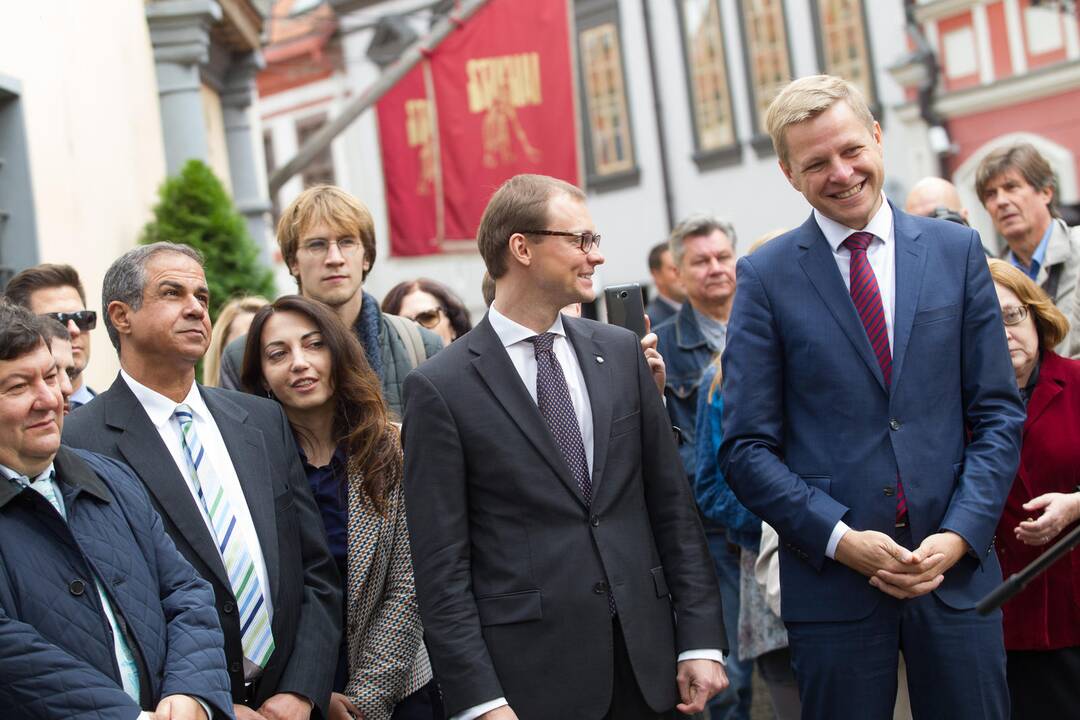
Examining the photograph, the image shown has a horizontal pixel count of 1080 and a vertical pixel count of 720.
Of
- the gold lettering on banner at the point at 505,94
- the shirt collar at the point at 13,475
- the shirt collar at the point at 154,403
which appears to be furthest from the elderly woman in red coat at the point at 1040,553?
the gold lettering on banner at the point at 505,94

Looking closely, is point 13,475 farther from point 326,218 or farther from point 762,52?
point 762,52

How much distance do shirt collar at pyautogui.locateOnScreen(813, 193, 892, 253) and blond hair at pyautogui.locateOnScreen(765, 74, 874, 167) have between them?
21 centimetres

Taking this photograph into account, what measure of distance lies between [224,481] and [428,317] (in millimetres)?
2200

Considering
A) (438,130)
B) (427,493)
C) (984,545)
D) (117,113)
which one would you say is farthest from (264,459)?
(438,130)

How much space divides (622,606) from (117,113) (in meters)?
6.18

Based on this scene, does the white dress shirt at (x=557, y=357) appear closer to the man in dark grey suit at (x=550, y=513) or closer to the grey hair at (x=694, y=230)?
the man in dark grey suit at (x=550, y=513)

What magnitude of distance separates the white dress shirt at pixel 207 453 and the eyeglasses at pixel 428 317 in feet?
6.67

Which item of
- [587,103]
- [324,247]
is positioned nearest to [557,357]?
[324,247]

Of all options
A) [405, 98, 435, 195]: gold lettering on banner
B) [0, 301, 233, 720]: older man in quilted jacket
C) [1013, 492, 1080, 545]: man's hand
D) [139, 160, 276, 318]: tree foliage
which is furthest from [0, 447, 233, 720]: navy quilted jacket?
[405, 98, 435, 195]: gold lettering on banner

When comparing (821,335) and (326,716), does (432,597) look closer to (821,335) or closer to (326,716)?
(326,716)

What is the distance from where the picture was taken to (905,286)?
360 centimetres

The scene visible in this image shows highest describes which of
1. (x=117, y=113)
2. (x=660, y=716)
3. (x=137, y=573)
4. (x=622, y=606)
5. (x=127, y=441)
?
(x=117, y=113)

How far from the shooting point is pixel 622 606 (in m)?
3.61

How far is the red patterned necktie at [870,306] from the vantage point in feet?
11.6
